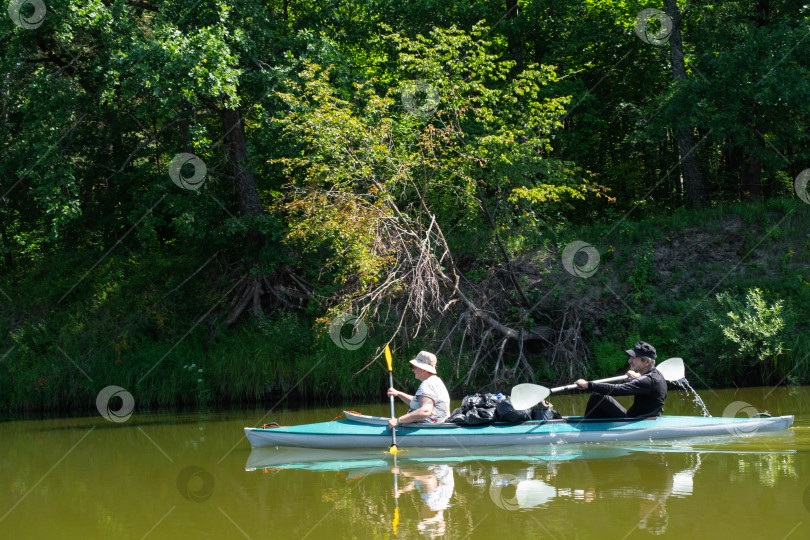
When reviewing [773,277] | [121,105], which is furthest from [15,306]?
[773,277]

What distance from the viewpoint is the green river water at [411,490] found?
18.4 feet

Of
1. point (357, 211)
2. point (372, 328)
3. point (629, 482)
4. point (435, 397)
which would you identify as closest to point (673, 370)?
point (629, 482)

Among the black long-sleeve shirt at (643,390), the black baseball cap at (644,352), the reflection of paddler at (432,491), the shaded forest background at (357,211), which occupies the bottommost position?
the reflection of paddler at (432,491)

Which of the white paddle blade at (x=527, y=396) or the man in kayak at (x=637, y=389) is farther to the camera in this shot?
the white paddle blade at (x=527, y=396)

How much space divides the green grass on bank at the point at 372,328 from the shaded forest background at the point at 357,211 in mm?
50

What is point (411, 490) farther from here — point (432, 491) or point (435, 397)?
point (435, 397)

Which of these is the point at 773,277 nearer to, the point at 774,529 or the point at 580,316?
the point at 580,316

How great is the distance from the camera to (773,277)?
13820 mm

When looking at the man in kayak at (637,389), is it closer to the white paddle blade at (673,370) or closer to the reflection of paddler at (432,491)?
the white paddle blade at (673,370)

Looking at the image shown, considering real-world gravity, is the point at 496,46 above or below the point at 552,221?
above

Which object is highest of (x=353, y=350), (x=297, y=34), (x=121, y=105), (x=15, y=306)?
(x=297, y=34)

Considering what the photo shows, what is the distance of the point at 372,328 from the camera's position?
44.0 feet

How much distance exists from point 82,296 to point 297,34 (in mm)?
7449

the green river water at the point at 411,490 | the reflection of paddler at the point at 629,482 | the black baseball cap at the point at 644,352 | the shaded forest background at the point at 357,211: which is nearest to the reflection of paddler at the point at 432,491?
the green river water at the point at 411,490
